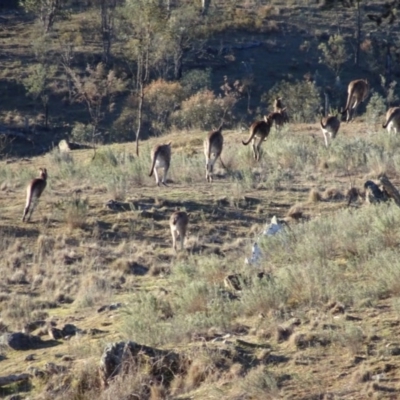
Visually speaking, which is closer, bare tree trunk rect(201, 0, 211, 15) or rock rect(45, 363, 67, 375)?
rock rect(45, 363, 67, 375)

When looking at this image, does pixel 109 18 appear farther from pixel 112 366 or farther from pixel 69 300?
pixel 112 366

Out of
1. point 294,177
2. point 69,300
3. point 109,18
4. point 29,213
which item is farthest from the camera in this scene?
point 109,18

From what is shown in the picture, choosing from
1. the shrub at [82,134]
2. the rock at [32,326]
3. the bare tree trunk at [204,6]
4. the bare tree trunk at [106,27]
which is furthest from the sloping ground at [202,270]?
the bare tree trunk at [204,6]

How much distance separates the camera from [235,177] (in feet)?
69.1

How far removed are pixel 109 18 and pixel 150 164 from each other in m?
37.6

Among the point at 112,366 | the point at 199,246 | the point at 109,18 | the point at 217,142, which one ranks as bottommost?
the point at 112,366

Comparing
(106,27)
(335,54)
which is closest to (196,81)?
(335,54)

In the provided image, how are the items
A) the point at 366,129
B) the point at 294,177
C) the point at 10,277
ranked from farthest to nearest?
1. the point at 366,129
2. the point at 294,177
3. the point at 10,277

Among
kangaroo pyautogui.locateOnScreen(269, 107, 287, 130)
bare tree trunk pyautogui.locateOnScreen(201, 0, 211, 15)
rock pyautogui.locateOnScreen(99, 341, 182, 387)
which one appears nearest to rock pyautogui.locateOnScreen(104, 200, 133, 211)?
kangaroo pyautogui.locateOnScreen(269, 107, 287, 130)

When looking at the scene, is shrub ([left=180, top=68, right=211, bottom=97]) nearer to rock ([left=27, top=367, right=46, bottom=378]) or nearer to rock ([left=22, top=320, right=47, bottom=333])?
rock ([left=22, top=320, right=47, bottom=333])

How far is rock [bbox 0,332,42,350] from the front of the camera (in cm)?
1106

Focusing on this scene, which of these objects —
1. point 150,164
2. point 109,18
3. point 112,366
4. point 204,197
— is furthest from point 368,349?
point 109,18

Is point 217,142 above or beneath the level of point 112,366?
above

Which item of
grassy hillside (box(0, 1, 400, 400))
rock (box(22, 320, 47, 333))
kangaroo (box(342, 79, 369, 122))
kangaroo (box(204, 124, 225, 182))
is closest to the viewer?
grassy hillside (box(0, 1, 400, 400))
